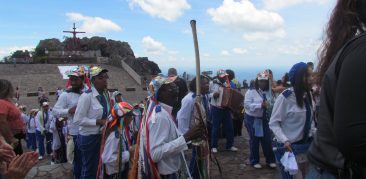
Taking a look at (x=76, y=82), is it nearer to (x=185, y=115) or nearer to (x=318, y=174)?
(x=185, y=115)

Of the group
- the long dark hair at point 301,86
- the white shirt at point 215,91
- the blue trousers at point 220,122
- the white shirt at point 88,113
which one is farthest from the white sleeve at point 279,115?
the blue trousers at point 220,122

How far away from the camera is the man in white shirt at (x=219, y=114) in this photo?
8.09 metres

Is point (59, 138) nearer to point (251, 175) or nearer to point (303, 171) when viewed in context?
point (251, 175)

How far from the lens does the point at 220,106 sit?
26.3 feet

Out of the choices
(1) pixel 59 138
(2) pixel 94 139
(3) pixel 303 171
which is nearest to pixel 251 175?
(3) pixel 303 171

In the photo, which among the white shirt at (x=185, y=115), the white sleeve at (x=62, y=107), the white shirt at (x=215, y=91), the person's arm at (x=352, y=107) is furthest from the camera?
the white shirt at (x=215, y=91)

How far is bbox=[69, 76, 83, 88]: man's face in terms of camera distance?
235 inches

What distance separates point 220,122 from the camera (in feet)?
27.2

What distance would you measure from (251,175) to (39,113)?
6.10 m

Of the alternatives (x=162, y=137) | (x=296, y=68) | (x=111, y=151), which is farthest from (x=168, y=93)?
(x=296, y=68)

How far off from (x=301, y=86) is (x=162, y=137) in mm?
1674

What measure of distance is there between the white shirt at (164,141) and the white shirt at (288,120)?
1225mm

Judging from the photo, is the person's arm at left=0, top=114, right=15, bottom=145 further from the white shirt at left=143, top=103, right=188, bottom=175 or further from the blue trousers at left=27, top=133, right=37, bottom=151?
the blue trousers at left=27, top=133, right=37, bottom=151

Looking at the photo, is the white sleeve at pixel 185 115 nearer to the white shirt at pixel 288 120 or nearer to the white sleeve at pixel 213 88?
the white shirt at pixel 288 120
